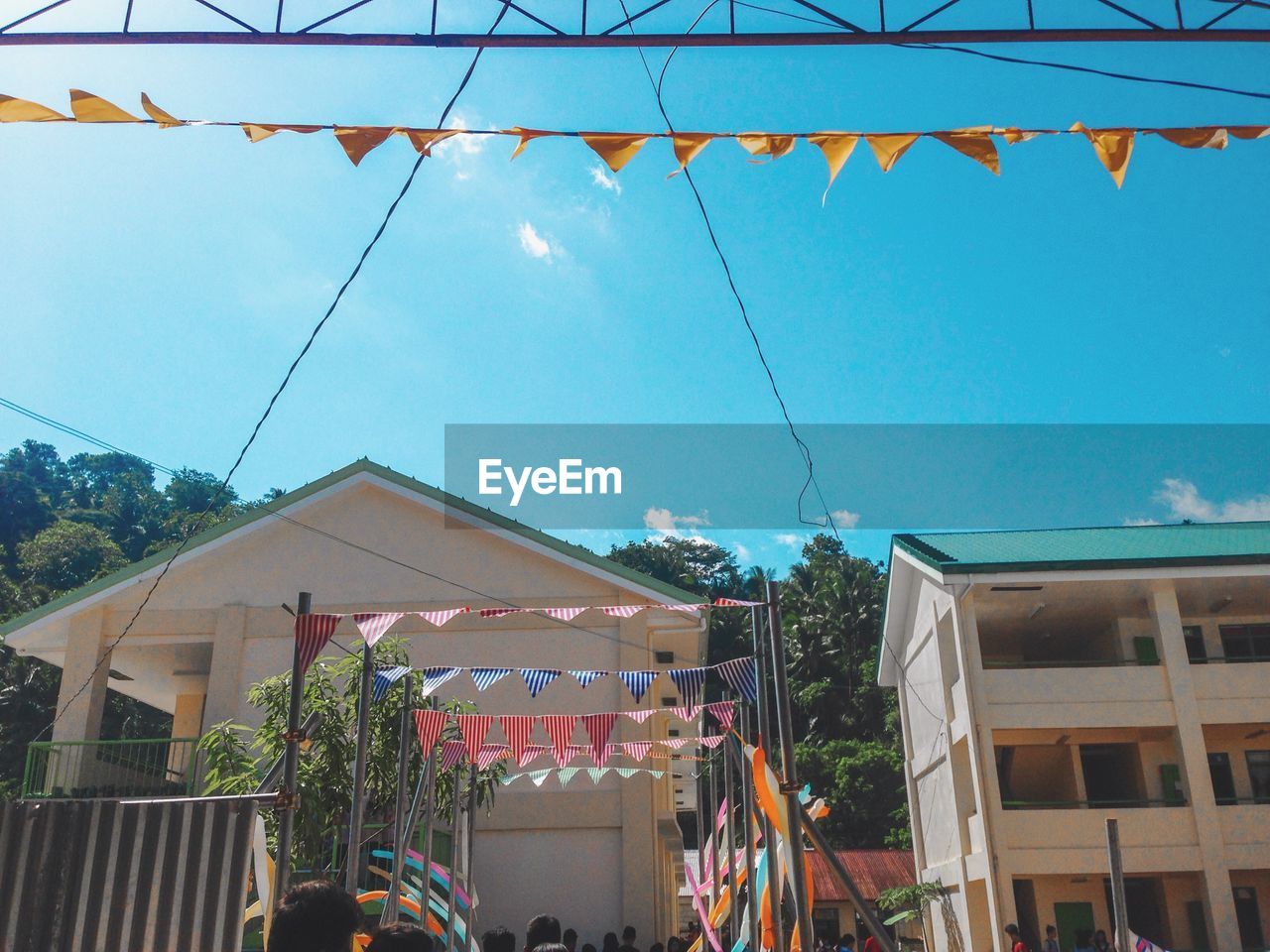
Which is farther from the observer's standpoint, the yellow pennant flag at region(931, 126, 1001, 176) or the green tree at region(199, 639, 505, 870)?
the green tree at region(199, 639, 505, 870)

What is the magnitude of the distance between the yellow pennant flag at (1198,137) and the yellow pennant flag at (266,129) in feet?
17.1

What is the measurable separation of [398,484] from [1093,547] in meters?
15.2

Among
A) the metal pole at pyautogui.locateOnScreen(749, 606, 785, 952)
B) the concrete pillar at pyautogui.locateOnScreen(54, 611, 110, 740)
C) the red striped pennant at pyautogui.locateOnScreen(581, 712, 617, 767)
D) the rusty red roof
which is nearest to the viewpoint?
the metal pole at pyautogui.locateOnScreen(749, 606, 785, 952)

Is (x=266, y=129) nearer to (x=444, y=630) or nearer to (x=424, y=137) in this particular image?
(x=424, y=137)

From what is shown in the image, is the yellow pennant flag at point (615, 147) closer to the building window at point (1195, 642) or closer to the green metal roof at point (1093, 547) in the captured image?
the green metal roof at point (1093, 547)

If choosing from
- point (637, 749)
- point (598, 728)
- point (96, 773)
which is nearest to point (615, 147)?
point (598, 728)

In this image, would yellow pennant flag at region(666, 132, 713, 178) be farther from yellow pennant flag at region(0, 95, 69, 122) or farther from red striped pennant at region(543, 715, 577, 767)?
red striped pennant at region(543, 715, 577, 767)

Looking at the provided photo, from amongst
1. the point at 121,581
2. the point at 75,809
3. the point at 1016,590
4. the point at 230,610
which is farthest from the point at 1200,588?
the point at 75,809

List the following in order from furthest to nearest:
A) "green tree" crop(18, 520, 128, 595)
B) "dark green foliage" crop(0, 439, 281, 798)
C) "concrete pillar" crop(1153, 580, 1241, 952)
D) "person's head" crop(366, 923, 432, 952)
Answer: "green tree" crop(18, 520, 128, 595) → "dark green foliage" crop(0, 439, 281, 798) → "concrete pillar" crop(1153, 580, 1241, 952) → "person's head" crop(366, 923, 432, 952)

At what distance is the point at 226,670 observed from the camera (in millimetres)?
18406

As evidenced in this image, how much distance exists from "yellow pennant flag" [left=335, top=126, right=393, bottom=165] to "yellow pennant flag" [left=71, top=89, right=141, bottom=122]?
119 centimetres

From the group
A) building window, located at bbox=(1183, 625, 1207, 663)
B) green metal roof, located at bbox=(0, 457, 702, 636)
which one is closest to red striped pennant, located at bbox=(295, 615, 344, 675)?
green metal roof, located at bbox=(0, 457, 702, 636)

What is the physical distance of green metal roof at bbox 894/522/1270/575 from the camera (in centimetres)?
2178

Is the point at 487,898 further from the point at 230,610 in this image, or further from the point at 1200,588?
the point at 1200,588
